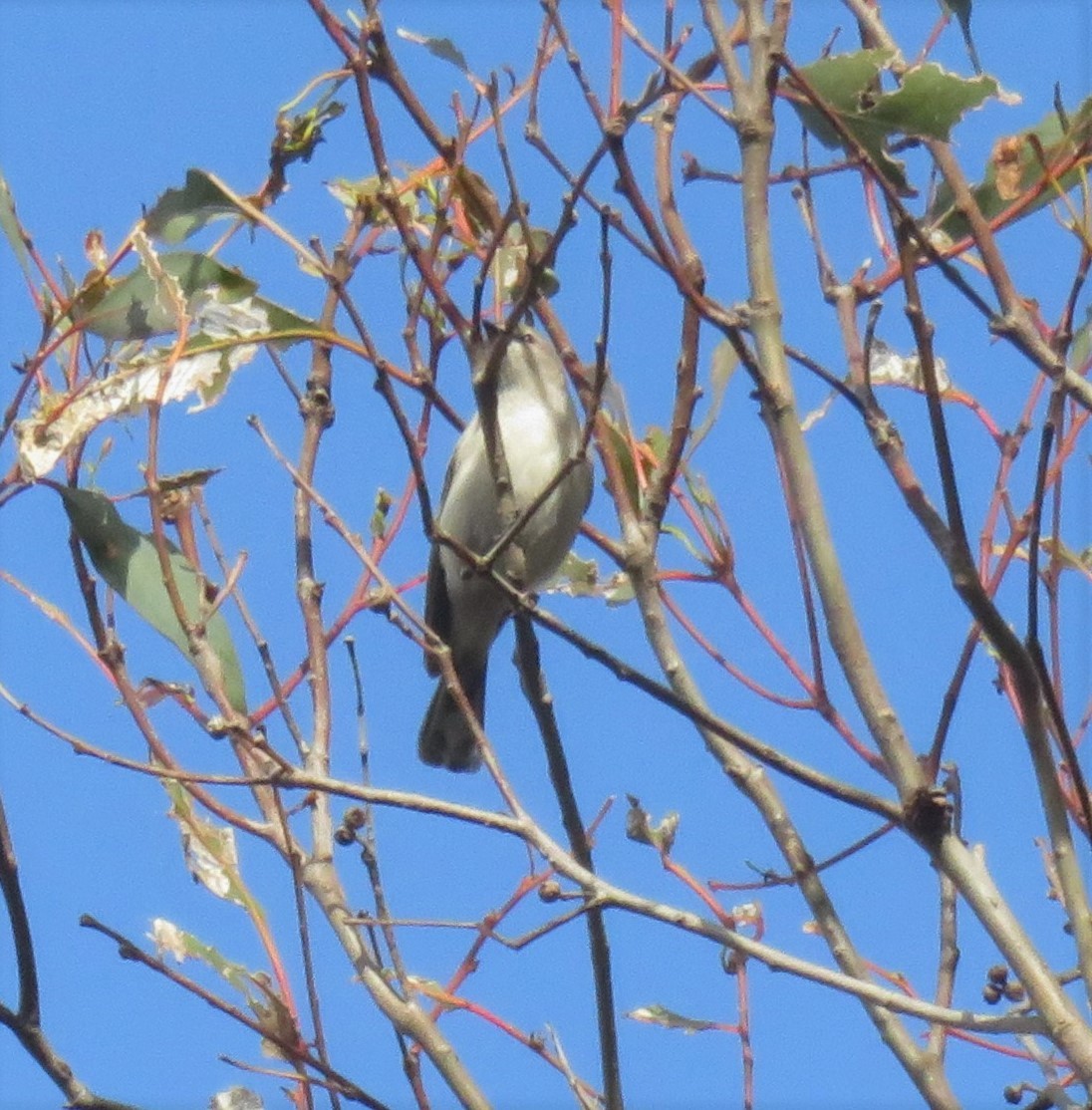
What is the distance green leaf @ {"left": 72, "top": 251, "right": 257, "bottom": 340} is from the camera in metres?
2.24

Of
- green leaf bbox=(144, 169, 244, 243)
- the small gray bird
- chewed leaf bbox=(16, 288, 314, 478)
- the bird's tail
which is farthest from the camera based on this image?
the bird's tail

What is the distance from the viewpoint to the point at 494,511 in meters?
3.87

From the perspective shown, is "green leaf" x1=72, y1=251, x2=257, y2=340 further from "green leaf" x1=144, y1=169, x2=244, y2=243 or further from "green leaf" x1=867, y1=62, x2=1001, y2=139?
"green leaf" x1=867, y1=62, x2=1001, y2=139

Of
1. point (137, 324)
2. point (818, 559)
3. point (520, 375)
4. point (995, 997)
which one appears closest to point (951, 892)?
point (995, 997)

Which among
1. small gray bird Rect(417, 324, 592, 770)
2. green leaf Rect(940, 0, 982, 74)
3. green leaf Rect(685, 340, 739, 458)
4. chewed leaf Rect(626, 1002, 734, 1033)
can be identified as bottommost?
chewed leaf Rect(626, 1002, 734, 1033)

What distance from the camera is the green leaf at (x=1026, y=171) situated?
79.8 inches

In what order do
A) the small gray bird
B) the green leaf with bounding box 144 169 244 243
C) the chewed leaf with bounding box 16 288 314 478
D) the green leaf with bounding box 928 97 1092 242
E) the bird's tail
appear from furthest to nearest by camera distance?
1. the bird's tail
2. the small gray bird
3. the green leaf with bounding box 144 169 244 243
4. the chewed leaf with bounding box 16 288 314 478
5. the green leaf with bounding box 928 97 1092 242

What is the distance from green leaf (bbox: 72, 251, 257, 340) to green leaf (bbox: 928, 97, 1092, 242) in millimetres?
973

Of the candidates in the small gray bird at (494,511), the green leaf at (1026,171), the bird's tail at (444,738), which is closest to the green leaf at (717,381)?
the green leaf at (1026,171)

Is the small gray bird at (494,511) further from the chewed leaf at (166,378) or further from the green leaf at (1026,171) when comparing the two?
the green leaf at (1026,171)

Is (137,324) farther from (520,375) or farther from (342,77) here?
(520,375)

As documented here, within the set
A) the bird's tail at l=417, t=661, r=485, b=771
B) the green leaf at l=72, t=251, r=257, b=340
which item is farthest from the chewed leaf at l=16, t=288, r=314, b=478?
the bird's tail at l=417, t=661, r=485, b=771

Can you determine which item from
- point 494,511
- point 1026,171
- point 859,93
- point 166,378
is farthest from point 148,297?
point 494,511

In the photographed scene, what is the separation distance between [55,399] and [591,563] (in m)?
1.23
